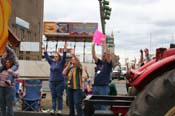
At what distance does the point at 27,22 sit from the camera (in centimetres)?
7406

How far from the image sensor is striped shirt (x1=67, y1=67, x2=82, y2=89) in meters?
10.7

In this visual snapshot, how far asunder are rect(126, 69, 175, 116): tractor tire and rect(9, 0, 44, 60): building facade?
175 ft

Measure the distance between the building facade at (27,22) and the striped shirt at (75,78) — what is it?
4682 centimetres

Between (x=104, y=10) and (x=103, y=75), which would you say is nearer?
(x=103, y=75)

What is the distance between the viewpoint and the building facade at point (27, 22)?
63.1 meters

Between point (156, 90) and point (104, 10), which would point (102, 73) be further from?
point (104, 10)

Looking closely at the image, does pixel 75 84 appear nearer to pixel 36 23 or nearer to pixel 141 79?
pixel 141 79

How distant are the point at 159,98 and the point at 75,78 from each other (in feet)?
21.2

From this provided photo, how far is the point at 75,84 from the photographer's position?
10695 millimetres

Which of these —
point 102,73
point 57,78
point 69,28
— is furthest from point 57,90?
point 69,28

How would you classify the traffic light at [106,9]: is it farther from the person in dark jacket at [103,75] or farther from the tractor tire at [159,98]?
the tractor tire at [159,98]

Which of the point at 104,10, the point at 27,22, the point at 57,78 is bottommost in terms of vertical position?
A: the point at 57,78

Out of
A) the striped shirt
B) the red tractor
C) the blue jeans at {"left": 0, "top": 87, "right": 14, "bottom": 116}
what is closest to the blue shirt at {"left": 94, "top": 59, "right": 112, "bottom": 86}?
the striped shirt

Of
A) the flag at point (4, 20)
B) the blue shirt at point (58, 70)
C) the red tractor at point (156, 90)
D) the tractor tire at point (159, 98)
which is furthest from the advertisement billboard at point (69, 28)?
the tractor tire at point (159, 98)
